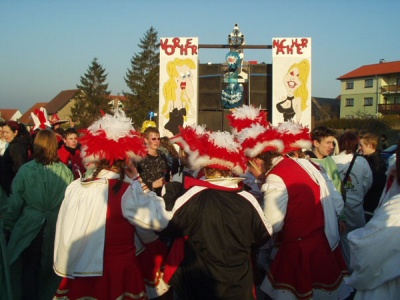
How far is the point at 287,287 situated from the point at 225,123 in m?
12.0

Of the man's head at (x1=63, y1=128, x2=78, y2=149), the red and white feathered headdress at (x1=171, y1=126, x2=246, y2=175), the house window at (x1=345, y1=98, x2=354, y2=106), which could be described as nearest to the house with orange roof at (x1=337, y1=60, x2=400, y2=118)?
the house window at (x1=345, y1=98, x2=354, y2=106)

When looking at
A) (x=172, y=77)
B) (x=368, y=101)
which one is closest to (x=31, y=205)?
(x=172, y=77)

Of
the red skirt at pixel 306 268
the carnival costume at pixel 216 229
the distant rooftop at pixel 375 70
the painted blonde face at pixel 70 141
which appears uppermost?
the distant rooftop at pixel 375 70

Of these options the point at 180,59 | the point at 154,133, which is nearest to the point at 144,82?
the point at 180,59

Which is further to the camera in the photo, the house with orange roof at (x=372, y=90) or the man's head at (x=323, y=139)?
the house with orange roof at (x=372, y=90)

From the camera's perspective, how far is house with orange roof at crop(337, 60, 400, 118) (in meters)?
54.3

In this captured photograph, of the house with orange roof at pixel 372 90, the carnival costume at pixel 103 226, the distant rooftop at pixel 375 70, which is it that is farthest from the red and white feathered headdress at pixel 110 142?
the distant rooftop at pixel 375 70

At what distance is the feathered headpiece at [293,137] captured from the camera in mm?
3852

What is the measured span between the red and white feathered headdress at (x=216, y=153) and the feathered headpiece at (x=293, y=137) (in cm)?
71

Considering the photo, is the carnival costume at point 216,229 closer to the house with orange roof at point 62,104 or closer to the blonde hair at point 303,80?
the blonde hair at point 303,80

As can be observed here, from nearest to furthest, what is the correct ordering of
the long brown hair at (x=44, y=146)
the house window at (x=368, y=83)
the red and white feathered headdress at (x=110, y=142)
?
1. the red and white feathered headdress at (x=110, y=142)
2. the long brown hair at (x=44, y=146)
3. the house window at (x=368, y=83)

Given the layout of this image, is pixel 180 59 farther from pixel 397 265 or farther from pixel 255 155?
pixel 397 265

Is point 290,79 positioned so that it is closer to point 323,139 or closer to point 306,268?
point 323,139

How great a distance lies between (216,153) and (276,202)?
666 millimetres
